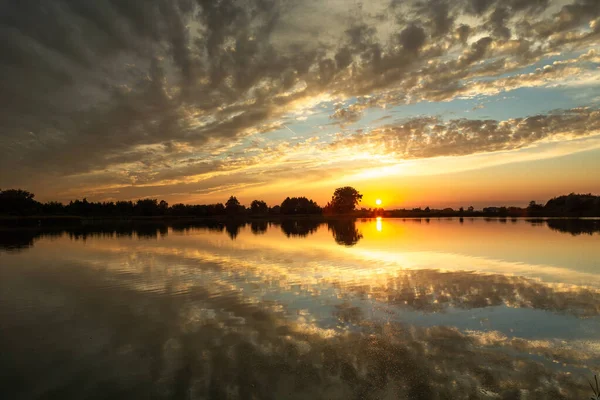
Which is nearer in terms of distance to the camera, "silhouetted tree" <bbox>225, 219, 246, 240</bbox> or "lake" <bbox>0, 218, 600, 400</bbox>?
"lake" <bbox>0, 218, 600, 400</bbox>

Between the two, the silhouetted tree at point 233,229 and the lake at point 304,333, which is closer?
the lake at point 304,333

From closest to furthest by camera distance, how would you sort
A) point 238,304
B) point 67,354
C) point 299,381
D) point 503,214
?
point 299,381
point 67,354
point 238,304
point 503,214

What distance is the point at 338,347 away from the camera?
11.7 m

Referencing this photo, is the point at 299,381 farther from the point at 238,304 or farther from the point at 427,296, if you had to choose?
the point at 427,296

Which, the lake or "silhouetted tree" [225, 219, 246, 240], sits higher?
"silhouetted tree" [225, 219, 246, 240]

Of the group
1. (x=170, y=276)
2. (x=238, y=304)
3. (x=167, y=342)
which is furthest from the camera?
(x=170, y=276)

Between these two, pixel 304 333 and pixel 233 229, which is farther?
pixel 233 229

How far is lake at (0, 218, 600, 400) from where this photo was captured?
9.26m

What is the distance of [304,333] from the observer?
43.1 feet

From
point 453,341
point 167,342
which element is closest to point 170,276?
point 167,342

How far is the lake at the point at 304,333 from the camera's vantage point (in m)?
9.26

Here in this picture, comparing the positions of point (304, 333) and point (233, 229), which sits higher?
point (233, 229)

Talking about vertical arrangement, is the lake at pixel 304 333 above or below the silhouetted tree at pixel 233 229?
below

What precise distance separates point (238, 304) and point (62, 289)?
1269 centimetres
